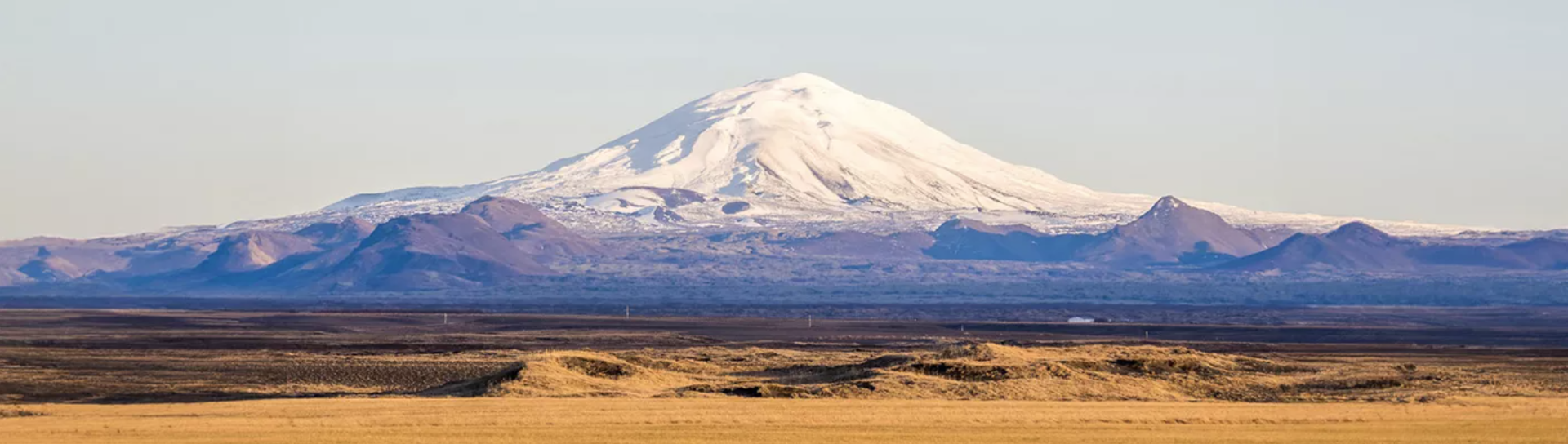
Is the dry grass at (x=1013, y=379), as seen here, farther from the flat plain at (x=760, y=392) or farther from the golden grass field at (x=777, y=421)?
the golden grass field at (x=777, y=421)

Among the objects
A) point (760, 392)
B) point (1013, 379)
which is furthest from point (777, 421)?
point (1013, 379)

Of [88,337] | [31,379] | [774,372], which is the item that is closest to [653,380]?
[774,372]

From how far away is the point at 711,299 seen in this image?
18738 centimetres

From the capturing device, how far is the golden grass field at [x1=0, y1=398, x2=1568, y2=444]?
41.8 meters

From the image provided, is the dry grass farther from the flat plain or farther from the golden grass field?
the golden grass field

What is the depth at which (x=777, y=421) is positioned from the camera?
45.6 meters

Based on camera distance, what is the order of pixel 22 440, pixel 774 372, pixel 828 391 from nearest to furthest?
pixel 22 440, pixel 828 391, pixel 774 372

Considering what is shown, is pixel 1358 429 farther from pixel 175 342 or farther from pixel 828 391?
pixel 175 342

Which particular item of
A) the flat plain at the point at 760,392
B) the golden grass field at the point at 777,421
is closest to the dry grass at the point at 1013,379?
the flat plain at the point at 760,392

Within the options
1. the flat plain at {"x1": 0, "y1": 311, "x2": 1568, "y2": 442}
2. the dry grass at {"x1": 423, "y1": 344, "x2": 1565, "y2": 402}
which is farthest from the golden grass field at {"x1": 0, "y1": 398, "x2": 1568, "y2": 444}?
the dry grass at {"x1": 423, "y1": 344, "x2": 1565, "y2": 402}

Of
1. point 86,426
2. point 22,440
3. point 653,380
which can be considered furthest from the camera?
point 653,380

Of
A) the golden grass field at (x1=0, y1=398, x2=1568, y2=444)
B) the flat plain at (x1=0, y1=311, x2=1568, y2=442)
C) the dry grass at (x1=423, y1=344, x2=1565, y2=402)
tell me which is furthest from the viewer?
the dry grass at (x1=423, y1=344, x2=1565, y2=402)

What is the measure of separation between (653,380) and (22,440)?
21746 mm

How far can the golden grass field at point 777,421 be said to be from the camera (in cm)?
4178
